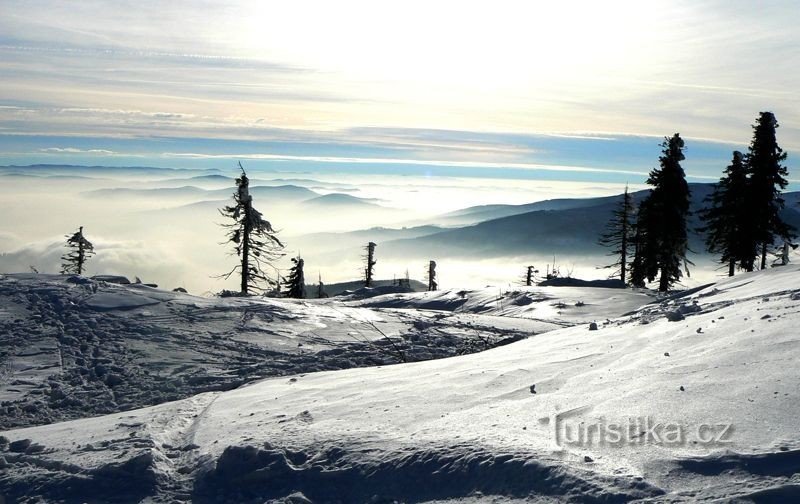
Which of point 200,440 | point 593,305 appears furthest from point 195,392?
point 593,305

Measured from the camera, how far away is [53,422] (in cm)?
824

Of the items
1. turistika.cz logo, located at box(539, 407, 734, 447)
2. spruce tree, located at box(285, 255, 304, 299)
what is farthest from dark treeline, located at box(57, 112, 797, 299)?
turistika.cz logo, located at box(539, 407, 734, 447)

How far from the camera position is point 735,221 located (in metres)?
36.5

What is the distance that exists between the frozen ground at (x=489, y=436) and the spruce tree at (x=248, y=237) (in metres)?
29.0

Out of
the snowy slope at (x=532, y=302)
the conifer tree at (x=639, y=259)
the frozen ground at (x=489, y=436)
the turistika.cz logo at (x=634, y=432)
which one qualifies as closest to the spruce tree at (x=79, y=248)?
the snowy slope at (x=532, y=302)

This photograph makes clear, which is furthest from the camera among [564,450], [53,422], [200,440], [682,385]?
[53,422]

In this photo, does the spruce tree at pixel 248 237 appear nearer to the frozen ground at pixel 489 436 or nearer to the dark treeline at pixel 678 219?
the dark treeline at pixel 678 219

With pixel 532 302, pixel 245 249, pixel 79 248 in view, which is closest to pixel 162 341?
pixel 532 302

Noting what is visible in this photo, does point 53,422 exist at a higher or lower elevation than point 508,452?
lower

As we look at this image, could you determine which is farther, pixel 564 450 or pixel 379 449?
pixel 379 449

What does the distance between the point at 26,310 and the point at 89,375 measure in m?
3.31

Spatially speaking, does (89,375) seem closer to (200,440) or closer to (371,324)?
(200,440)

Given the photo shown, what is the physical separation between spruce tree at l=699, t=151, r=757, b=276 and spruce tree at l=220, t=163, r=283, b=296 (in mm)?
25544

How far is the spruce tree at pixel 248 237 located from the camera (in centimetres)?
3659
